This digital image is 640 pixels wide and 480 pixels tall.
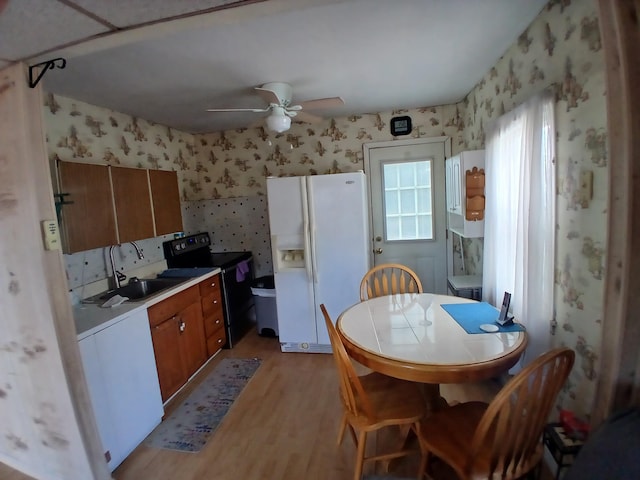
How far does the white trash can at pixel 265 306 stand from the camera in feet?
10.9

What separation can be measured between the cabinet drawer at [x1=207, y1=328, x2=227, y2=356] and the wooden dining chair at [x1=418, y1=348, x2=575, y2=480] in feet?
7.10

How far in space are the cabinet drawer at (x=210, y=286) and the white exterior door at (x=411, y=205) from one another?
172 centimetres

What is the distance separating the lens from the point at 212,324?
3.02 metres

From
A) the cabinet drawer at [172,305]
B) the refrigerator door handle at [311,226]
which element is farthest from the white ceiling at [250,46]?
the cabinet drawer at [172,305]

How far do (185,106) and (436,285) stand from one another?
3.07m

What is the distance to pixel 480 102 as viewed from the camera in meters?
2.62

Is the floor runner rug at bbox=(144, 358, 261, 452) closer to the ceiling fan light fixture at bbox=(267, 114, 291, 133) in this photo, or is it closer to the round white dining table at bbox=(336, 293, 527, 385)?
the round white dining table at bbox=(336, 293, 527, 385)

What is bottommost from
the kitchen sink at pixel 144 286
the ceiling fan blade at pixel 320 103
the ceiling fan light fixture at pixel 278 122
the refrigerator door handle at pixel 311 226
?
the kitchen sink at pixel 144 286

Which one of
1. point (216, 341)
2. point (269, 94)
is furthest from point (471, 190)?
point (216, 341)

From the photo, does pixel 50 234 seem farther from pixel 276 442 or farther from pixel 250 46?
pixel 276 442

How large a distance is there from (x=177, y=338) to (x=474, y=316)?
2.14 meters

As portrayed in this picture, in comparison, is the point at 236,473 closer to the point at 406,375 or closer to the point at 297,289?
the point at 406,375

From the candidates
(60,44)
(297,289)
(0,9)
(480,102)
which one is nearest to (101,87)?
(60,44)

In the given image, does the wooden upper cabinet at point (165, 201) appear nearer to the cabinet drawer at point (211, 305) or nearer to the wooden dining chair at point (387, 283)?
the cabinet drawer at point (211, 305)
